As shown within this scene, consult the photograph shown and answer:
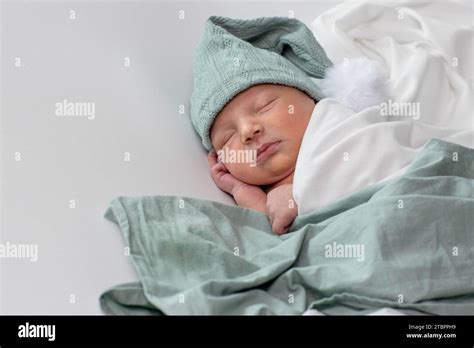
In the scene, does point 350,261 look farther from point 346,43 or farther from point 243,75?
point 346,43

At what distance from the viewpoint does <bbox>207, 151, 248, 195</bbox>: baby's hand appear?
1896 millimetres

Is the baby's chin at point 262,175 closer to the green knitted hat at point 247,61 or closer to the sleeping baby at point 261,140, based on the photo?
the sleeping baby at point 261,140

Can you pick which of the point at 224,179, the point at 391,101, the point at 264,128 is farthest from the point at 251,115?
the point at 391,101

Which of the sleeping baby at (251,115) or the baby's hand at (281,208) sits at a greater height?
the sleeping baby at (251,115)

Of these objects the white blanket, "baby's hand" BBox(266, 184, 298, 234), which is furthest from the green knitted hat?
"baby's hand" BBox(266, 184, 298, 234)

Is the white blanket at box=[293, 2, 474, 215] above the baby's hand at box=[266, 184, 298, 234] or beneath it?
above

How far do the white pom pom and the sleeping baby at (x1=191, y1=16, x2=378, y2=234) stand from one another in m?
0.03

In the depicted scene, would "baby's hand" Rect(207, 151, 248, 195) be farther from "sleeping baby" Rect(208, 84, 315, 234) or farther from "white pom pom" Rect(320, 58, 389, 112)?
"white pom pom" Rect(320, 58, 389, 112)

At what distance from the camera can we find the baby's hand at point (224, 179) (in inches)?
74.6

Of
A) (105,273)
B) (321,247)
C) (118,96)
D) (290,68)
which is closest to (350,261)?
(321,247)

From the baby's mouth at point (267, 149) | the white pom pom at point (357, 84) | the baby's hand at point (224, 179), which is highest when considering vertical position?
the white pom pom at point (357, 84)

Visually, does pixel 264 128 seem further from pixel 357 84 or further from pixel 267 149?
pixel 357 84

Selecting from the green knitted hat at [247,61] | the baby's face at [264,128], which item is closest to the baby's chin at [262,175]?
the baby's face at [264,128]

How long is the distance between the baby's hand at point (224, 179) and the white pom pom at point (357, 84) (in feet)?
0.94
